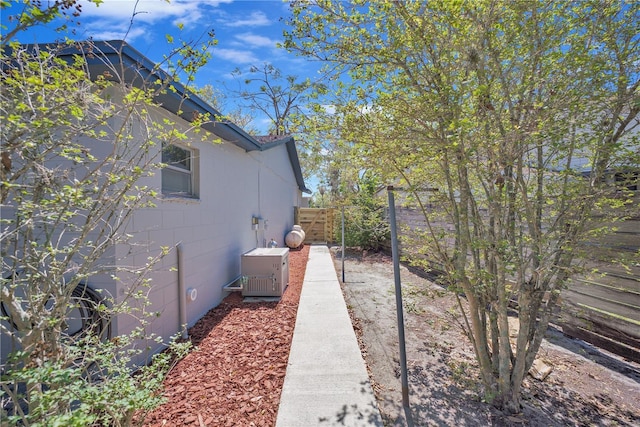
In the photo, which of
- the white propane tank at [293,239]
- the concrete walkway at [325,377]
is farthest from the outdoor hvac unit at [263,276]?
the white propane tank at [293,239]

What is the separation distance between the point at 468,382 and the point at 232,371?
7.44ft

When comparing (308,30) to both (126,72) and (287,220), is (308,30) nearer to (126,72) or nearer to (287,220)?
(126,72)

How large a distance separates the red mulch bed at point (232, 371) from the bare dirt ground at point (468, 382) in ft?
3.30

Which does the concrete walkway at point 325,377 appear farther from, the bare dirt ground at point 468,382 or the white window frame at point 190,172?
the white window frame at point 190,172

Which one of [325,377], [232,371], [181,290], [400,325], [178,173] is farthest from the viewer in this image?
[178,173]

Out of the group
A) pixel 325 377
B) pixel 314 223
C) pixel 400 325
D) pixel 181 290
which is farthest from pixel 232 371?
pixel 314 223

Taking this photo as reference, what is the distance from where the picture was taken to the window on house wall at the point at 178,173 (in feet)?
12.4

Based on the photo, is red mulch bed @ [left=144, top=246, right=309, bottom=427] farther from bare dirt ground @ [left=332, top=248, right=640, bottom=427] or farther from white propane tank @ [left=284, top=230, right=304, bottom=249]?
white propane tank @ [left=284, top=230, right=304, bottom=249]

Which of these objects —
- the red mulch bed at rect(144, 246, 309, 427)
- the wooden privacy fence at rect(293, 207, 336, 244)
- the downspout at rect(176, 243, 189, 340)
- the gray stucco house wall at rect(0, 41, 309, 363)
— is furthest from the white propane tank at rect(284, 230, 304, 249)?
the downspout at rect(176, 243, 189, 340)

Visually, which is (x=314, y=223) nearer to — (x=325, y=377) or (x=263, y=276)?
(x=263, y=276)

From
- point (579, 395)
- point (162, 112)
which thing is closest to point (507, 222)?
point (579, 395)

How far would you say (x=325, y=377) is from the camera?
112 inches

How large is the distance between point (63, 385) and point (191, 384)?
1.49 metres

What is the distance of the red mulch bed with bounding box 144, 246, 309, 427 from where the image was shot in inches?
92.0
